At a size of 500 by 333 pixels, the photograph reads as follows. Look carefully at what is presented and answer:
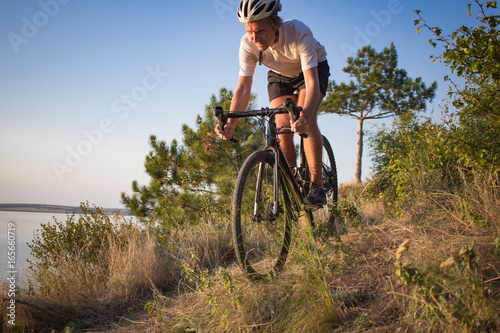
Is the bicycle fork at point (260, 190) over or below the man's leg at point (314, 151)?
below

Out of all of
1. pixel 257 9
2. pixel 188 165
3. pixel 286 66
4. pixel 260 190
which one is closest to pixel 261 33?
pixel 257 9

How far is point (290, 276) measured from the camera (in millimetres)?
2188

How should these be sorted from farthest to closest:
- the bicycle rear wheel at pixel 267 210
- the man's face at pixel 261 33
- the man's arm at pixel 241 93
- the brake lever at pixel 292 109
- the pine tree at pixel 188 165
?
the pine tree at pixel 188 165
the man's arm at pixel 241 93
the man's face at pixel 261 33
the bicycle rear wheel at pixel 267 210
the brake lever at pixel 292 109

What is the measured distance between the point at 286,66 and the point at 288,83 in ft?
0.84

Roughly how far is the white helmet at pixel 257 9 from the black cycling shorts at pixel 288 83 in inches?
31.3

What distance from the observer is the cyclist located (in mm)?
2732

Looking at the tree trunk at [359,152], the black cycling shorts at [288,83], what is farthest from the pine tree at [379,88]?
the black cycling shorts at [288,83]

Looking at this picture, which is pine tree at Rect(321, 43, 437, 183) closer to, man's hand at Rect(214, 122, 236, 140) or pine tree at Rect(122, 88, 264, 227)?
pine tree at Rect(122, 88, 264, 227)

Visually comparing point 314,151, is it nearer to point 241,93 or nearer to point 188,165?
point 241,93

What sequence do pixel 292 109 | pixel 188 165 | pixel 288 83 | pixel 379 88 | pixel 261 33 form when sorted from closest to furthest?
pixel 292 109 → pixel 261 33 → pixel 288 83 → pixel 188 165 → pixel 379 88

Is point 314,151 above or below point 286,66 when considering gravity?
below

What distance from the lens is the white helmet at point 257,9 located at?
266 centimetres

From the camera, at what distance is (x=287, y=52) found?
3.03 metres

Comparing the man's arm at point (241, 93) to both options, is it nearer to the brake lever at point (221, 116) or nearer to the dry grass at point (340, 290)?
the brake lever at point (221, 116)
